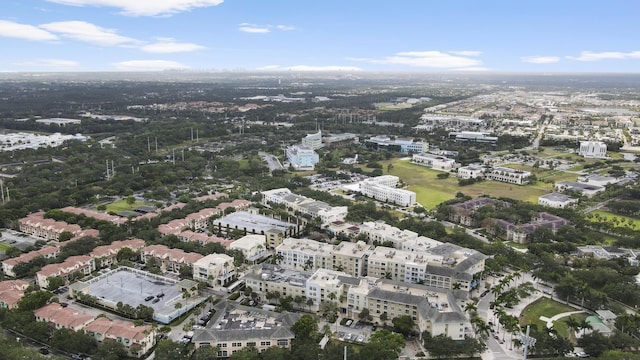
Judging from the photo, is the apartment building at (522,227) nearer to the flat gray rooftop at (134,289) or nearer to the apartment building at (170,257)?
the apartment building at (170,257)

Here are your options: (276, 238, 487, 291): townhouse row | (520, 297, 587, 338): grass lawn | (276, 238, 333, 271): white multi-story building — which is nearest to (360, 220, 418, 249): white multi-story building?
(276, 238, 487, 291): townhouse row

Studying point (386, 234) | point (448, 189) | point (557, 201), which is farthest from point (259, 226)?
point (557, 201)

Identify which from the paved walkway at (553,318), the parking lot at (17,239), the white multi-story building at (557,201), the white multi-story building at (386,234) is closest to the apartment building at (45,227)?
the parking lot at (17,239)

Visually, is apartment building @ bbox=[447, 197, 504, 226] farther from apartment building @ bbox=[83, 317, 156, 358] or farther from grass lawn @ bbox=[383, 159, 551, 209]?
apartment building @ bbox=[83, 317, 156, 358]

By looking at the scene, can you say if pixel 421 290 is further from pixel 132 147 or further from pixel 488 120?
pixel 488 120

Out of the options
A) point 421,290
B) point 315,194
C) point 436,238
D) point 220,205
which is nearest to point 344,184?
point 315,194

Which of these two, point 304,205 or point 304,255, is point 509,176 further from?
point 304,255
